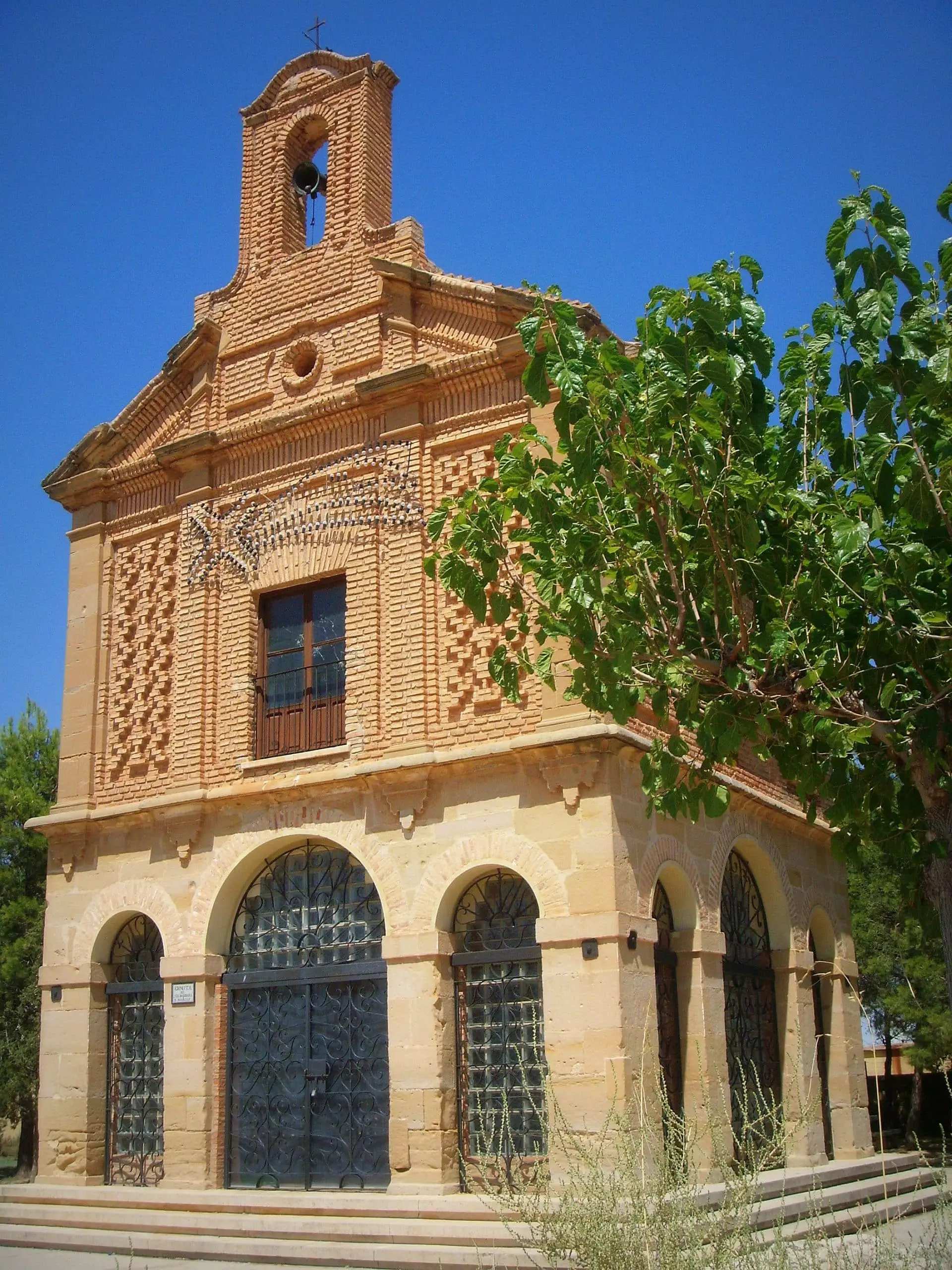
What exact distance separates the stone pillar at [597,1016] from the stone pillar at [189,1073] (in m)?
3.66

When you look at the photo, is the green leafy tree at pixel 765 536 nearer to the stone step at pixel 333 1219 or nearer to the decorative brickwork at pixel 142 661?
the stone step at pixel 333 1219

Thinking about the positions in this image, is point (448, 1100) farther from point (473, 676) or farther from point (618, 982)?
point (473, 676)

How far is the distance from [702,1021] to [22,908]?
42.6 ft

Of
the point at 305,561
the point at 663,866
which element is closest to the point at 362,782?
the point at 305,561

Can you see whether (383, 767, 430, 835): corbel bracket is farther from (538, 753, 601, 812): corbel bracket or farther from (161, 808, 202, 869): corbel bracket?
(161, 808, 202, 869): corbel bracket

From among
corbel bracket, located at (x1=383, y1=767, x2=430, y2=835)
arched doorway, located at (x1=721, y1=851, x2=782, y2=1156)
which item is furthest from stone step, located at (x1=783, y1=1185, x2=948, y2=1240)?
corbel bracket, located at (x1=383, y1=767, x2=430, y2=835)

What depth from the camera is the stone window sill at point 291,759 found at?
1246 centimetres

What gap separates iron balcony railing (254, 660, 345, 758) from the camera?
12.9 m

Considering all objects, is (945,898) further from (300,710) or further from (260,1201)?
(300,710)

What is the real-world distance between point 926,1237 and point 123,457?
37.3 feet

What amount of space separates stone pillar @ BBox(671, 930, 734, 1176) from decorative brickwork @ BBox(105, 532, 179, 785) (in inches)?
226

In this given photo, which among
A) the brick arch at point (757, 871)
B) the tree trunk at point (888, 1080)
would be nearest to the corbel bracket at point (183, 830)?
the brick arch at point (757, 871)

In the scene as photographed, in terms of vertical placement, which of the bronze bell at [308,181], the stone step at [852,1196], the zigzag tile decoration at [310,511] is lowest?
the stone step at [852,1196]

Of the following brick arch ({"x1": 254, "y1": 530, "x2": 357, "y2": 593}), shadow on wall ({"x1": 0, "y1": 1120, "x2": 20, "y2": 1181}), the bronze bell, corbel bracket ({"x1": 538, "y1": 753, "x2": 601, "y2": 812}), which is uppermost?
the bronze bell
